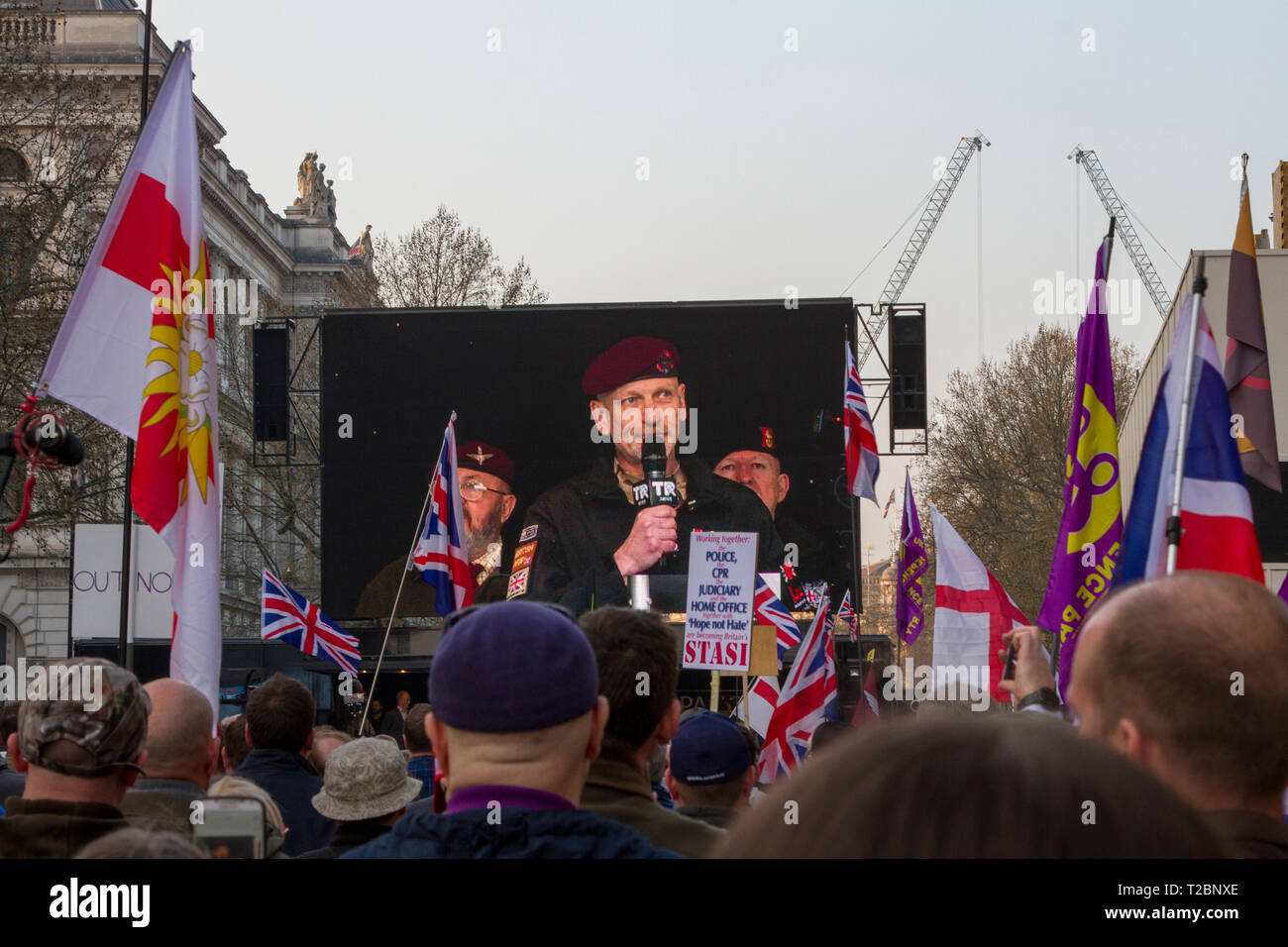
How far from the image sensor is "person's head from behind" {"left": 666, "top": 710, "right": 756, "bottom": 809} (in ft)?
13.9

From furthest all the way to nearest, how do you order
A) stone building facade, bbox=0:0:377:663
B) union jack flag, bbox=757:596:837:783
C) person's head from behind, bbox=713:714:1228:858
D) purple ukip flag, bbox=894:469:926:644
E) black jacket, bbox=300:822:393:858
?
1. stone building facade, bbox=0:0:377:663
2. purple ukip flag, bbox=894:469:926:644
3. union jack flag, bbox=757:596:837:783
4. black jacket, bbox=300:822:393:858
5. person's head from behind, bbox=713:714:1228:858

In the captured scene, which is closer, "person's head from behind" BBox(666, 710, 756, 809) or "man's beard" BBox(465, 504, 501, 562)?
"person's head from behind" BBox(666, 710, 756, 809)

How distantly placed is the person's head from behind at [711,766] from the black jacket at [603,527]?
18436 mm

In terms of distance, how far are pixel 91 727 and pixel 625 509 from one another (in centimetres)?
2035

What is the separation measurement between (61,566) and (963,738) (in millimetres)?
38308

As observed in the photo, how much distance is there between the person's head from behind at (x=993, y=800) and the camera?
98cm

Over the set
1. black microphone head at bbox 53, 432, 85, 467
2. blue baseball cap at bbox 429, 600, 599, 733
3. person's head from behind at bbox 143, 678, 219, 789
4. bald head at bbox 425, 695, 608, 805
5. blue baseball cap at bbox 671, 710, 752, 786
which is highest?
black microphone head at bbox 53, 432, 85, 467

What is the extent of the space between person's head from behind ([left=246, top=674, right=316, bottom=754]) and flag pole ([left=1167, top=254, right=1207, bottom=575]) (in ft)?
9.73

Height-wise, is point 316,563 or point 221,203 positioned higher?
point 221,203

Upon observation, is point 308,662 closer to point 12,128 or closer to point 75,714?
point 12,128

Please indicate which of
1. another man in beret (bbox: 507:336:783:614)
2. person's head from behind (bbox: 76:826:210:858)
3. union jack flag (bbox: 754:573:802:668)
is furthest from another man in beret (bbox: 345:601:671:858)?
another man in beret (bbox: 507:336:783:614)

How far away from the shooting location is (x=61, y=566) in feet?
120

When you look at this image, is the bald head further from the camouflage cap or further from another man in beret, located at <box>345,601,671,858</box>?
the camouflage cap
